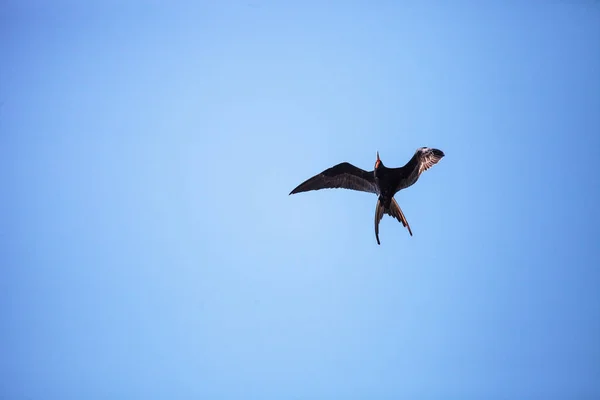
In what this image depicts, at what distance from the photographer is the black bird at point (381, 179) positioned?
31.8 feet

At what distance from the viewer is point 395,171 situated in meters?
9.88

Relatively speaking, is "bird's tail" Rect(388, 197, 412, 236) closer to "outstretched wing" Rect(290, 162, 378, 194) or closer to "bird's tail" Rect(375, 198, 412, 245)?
"bird's tail" Rect(375, 198, 412, 245)

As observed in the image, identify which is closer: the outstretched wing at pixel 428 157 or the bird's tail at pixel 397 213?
the outstretched wing at pixel 428 157

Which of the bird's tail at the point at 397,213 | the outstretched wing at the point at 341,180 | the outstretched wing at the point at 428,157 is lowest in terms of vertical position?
the bird's tail at the point at 397,213

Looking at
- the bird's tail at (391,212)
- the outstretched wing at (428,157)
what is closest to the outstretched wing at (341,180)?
the bird's tail at (391,212)

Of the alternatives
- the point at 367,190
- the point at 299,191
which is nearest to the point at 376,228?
the point at 367,190

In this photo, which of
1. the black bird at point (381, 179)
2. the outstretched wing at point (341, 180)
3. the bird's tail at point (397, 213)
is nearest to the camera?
the black bird at point (381, 179)

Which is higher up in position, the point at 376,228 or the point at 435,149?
the point at 435,149

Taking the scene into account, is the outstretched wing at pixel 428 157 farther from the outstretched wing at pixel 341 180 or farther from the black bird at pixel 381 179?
the outstretched wing at pixel 341 180

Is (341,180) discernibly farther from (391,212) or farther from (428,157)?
(428,157)

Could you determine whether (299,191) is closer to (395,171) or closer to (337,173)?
(337,173)

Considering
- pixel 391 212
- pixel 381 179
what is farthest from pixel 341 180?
pixel 391 212

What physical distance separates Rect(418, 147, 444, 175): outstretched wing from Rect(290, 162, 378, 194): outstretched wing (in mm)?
1307

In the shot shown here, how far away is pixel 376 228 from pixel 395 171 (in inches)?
48.5
